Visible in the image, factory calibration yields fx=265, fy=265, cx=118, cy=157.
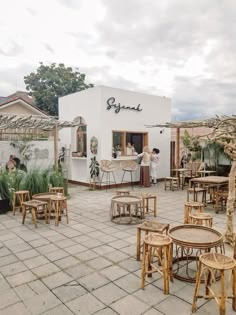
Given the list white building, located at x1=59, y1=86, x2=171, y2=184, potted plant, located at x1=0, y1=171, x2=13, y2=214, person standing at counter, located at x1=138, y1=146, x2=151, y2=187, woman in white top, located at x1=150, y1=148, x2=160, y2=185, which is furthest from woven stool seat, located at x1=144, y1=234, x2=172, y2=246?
woman in white top, located at x1=150, y1=148, x2=160, y2=185

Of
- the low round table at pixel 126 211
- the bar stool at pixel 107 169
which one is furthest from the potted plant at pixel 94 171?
the low round table at pixel 126 211

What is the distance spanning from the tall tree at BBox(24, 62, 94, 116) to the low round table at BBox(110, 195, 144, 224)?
46.9ft

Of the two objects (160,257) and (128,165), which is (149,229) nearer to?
(160,257)

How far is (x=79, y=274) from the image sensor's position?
3.10 metres

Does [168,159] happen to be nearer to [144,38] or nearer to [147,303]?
[144,38]

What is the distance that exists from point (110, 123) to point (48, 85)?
37.0ft

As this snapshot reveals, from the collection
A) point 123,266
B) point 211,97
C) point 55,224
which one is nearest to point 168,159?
point 211,97

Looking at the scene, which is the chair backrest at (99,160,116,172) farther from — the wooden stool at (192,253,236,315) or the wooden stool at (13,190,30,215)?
the wooden stool at (192,253,236,315)

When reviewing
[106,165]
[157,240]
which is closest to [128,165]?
[106,165]

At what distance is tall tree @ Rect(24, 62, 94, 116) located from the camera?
60.4ft

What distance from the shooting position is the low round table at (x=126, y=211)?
5031 millimetres

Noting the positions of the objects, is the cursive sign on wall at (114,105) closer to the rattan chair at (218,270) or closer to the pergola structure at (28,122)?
the pergola structure at (28,122)

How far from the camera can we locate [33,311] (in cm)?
238

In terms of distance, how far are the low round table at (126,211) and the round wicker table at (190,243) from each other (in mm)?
A: 1623
